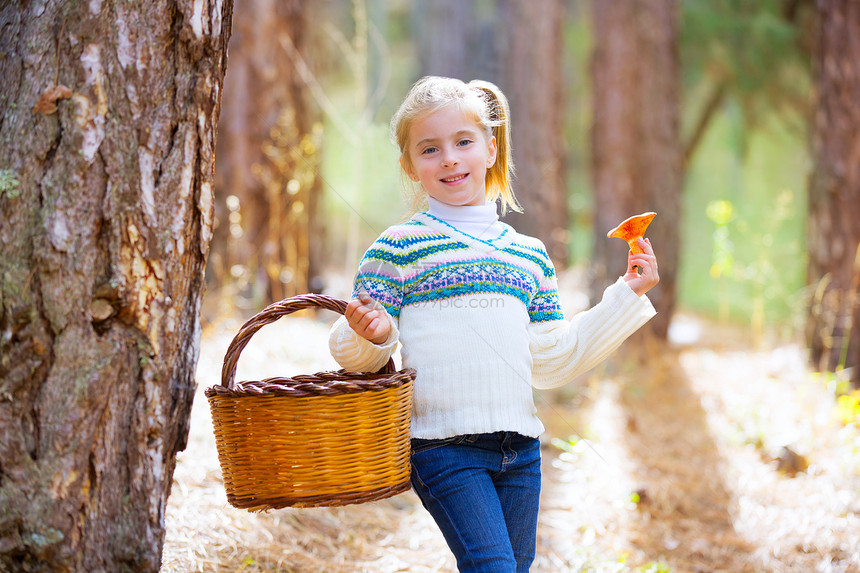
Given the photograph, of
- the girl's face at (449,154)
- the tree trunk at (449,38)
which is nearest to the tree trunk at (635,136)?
the tree trunk at (449,38)

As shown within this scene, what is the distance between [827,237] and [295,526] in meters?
3.76

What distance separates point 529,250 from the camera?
1.88m

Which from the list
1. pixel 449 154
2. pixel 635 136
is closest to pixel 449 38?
pixel 635 136

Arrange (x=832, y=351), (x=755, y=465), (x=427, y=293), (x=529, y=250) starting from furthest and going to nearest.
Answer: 1. (x=832, y=351)
2. (x=755, y=465)
3. (x=529, y=250)
4. (x=427, y=293)

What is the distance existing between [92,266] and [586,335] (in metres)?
1.06

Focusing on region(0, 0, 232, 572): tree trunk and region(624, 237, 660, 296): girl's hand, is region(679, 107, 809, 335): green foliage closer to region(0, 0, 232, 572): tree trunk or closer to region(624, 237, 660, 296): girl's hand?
region(624, 237, 660, 296): girl's hand

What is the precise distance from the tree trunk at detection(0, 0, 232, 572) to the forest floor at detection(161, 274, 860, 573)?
50 centimetres

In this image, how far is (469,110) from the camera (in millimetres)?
1798

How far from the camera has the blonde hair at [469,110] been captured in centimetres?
179

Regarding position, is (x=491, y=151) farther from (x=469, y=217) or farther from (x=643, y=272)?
(x=643, y=272)

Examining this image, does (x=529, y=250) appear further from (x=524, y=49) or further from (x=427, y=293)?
(x=524, y=49)

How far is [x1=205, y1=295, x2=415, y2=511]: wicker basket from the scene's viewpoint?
151cm

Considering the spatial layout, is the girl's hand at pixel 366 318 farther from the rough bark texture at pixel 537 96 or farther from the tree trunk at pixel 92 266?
the rough bark texture at pixel 537 96

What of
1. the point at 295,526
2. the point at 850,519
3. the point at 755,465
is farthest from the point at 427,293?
the point at 755,465
